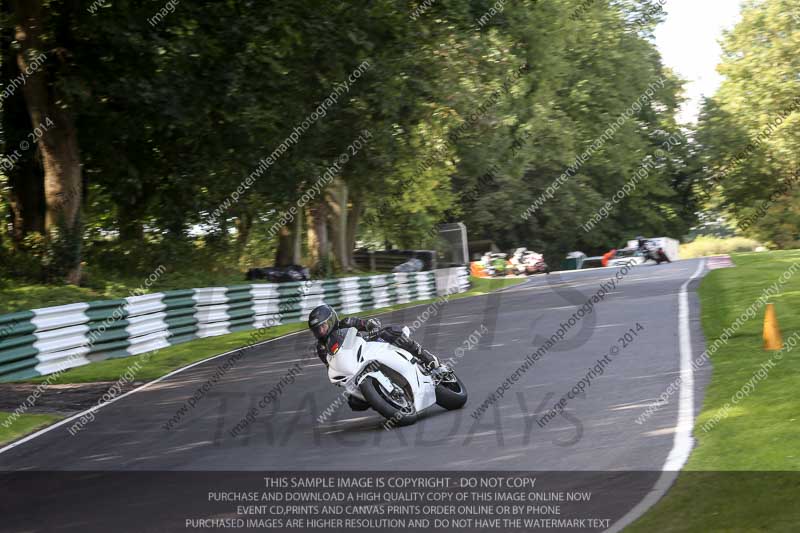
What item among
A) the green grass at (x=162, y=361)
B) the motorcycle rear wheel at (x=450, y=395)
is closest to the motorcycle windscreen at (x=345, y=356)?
the motorcycle rear wheel at (x=450, y=395)

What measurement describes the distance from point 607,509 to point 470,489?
113 centimetres

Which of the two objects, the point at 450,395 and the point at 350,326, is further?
the point at 450,395

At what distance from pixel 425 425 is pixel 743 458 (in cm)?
324

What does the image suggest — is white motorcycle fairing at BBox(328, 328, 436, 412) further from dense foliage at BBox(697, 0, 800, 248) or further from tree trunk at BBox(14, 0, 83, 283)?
dense foliage at BBox(697, 0, 800, 248)

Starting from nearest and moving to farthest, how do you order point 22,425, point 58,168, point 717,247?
point 22,425
point 58,168
point 717,247

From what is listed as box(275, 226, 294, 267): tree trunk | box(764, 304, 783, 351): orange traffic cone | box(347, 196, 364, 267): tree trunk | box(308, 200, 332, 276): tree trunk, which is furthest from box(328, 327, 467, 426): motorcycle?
box(347, 196, 364, 267): tree trunk

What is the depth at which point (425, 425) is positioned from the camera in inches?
369

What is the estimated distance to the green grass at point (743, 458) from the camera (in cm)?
571

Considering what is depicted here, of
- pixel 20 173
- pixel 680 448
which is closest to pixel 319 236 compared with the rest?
pixel 20 173

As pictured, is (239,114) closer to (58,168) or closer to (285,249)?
(58,168)

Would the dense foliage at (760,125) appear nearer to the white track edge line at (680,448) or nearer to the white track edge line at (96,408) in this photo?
the white track edge line at (96,408)

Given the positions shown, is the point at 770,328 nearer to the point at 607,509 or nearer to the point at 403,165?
the point at 607,509

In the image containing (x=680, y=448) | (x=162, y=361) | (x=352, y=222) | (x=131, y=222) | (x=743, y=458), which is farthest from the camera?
(x=352, y=222)

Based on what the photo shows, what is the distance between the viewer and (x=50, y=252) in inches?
869
